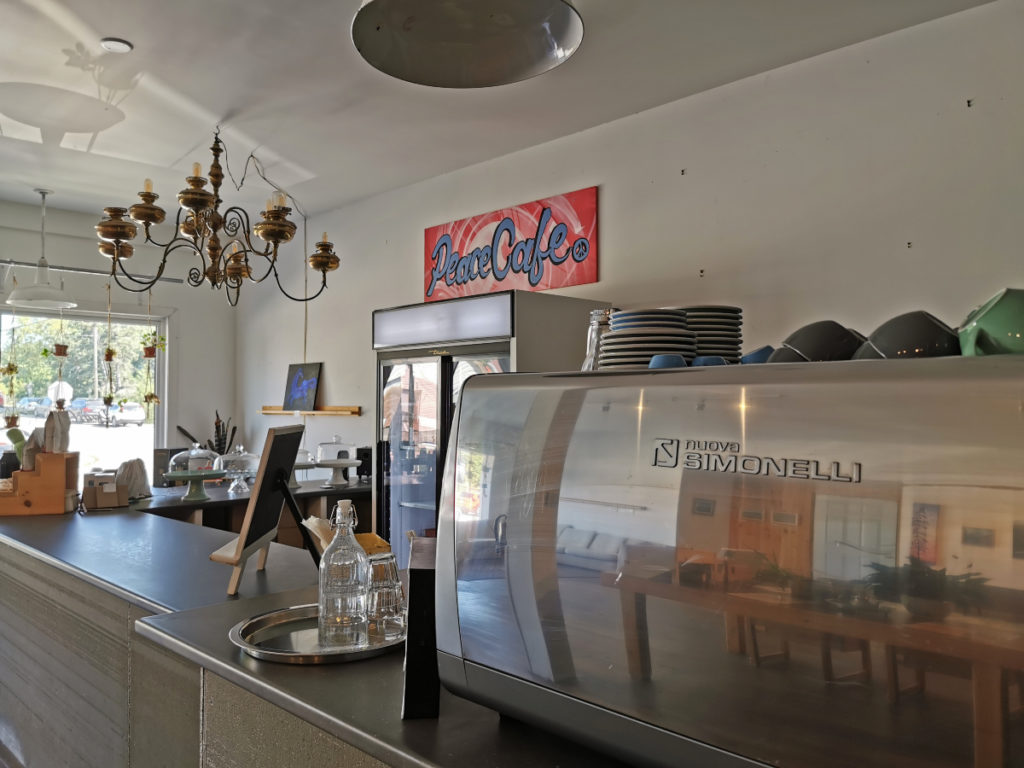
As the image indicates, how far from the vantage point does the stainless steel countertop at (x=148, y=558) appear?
1.79m

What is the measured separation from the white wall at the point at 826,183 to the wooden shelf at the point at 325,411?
1.77 m

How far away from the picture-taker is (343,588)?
1307mm

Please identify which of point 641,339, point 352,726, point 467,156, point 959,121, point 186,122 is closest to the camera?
point 352,726

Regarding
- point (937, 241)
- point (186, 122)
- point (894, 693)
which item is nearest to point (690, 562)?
point (894, 693)

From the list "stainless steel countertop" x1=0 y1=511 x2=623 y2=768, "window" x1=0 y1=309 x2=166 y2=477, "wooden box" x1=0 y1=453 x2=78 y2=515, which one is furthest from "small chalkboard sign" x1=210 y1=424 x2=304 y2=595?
"window" x1=0 y1=309 x2=166 y2=477

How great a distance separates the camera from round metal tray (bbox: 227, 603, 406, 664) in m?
1.20

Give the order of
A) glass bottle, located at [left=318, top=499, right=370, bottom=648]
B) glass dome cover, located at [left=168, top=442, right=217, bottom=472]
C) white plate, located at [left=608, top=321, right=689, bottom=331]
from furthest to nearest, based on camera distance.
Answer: glass dome cover, located at [left=168, top=442, right=217, bottom=472]
glass bottle, located at [left=318, top=499, right=370, bottom=648]
white plate, located at [left=608, top=321, right=689, bottom=331]

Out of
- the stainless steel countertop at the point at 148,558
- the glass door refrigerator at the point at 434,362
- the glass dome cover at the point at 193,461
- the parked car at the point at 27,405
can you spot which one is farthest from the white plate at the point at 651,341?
the parked car at the point at 27,405

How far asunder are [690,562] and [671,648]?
9cm

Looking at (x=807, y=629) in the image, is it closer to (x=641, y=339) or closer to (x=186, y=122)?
(x=641, y=339)

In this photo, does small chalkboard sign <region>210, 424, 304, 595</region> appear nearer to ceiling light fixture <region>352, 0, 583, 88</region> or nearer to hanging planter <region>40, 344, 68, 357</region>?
ceiling light fixture <region>352, 0, 583, 88</region>

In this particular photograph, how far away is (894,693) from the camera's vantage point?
58cm

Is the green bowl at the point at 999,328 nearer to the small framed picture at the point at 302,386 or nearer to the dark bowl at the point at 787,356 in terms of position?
the dark bowl at the point at 787,356

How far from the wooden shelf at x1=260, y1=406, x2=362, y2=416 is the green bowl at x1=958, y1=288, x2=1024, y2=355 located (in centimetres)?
471
